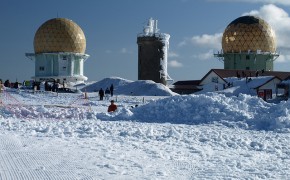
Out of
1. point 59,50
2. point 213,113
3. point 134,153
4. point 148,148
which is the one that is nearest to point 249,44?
point 59,50

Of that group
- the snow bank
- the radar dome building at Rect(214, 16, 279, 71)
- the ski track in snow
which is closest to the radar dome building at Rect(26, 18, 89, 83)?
the radar dome building at Rect(214, 16, 279, 71)

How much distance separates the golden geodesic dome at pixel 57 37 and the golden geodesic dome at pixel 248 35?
1774 centimetres

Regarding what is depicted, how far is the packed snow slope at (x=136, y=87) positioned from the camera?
39.4 m

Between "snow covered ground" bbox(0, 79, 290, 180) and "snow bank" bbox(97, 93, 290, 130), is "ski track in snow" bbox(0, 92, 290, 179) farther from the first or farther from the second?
"snow bank" bbox(97, 93, 290, 130)

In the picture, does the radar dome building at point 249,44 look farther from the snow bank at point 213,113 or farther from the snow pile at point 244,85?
the snow bank at point 213,113

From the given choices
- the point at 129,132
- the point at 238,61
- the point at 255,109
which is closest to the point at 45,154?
the point at 129,132

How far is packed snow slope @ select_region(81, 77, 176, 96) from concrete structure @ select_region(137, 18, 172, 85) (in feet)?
14.2

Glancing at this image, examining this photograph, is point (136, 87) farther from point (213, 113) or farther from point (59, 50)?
point (213, 113)

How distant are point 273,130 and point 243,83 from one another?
26243 mm

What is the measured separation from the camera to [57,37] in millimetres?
51500

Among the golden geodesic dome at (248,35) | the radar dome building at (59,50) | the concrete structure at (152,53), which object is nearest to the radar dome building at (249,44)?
the golden geodesic dome at (248,35)

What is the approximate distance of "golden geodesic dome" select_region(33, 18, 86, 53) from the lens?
5150 centimetres

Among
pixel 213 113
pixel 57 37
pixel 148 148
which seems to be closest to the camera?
pixel 148 148

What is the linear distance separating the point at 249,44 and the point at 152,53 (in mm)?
11914
